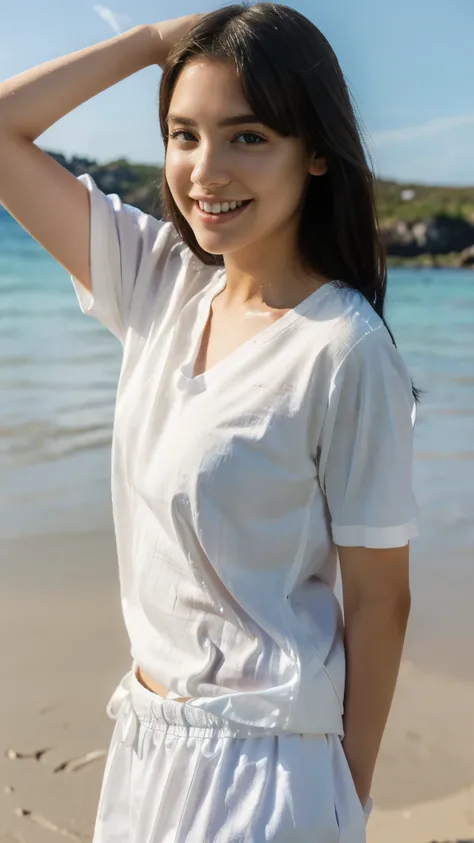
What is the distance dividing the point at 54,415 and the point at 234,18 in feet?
16.5

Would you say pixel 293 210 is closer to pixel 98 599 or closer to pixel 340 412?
pixel 340 412

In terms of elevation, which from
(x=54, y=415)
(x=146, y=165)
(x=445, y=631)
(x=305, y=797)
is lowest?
(x=146, y=165)

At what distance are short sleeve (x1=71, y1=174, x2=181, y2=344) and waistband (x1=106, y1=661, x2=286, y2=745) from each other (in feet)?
1.95

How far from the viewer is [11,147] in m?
1.69

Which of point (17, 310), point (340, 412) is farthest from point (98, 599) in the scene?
point (17, 310)

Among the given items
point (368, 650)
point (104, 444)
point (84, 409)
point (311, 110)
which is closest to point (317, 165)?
point (311, 110)

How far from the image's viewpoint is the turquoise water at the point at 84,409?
480 centimetres

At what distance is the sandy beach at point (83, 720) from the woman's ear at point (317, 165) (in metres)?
1.79

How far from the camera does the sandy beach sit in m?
2.71

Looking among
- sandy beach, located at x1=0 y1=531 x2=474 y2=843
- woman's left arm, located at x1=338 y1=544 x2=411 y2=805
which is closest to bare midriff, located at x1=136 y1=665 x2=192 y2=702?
woman's left arm, located at x1=338 y1=544 x2=411 y2=805

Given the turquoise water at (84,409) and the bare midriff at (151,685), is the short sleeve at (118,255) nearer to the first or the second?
the bare midriff at (151,685)

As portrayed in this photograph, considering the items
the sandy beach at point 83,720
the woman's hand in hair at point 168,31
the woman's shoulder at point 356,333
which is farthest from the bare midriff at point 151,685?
the sandy beach at point 83,720

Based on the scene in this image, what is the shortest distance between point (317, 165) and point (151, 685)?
816 millimetres

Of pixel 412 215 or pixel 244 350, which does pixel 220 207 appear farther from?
pixel 412 215
